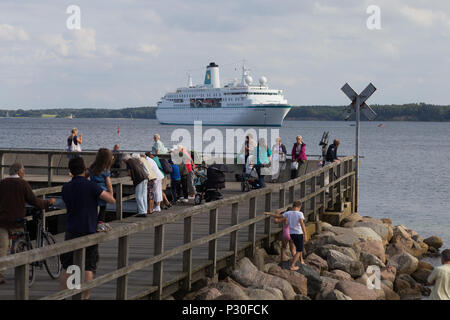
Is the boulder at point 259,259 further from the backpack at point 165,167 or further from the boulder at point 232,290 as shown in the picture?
the backpack at point 165,167

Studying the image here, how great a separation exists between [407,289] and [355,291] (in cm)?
280

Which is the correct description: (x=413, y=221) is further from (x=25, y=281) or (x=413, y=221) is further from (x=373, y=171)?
(x=373, y=171)

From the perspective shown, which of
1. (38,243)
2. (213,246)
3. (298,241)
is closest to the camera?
(38,243)

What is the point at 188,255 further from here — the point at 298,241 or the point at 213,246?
the point at 298,241

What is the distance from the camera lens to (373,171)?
53031mm

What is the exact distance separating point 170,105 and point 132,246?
448 feet

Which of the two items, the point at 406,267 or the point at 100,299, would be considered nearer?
the point at 100,299

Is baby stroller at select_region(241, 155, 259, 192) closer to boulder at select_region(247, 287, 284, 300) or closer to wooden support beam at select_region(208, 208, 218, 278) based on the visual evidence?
wooden support beam at select_region(208, 208, 218, 278)

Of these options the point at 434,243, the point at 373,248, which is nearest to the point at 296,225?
the point at 373,248

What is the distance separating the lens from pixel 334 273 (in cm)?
1074

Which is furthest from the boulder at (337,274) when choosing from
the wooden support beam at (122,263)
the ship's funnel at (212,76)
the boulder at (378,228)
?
the ship's funnel at (212,76)

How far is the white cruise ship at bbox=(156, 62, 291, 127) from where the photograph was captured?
4914 inches
